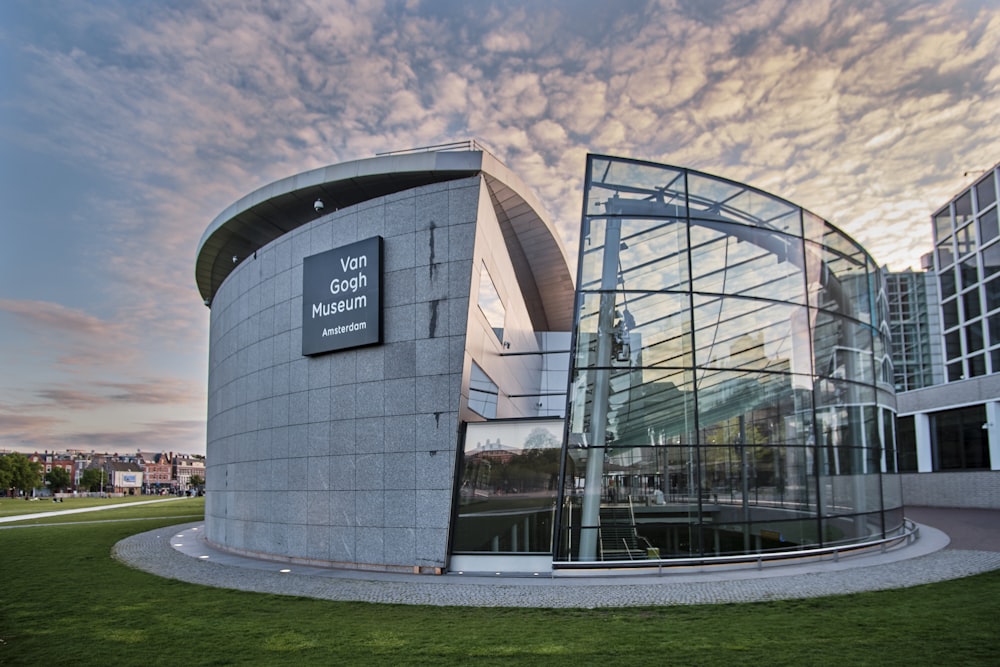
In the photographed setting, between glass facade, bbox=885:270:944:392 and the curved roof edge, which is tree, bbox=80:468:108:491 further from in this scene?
glass facade, bbox=885:270:944:392

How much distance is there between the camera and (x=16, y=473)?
102312 mm

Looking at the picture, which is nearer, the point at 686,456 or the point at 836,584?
the point at 836,584

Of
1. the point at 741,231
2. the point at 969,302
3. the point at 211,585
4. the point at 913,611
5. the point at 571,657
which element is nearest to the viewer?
the point at 571,657

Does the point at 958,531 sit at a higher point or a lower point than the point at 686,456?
lower

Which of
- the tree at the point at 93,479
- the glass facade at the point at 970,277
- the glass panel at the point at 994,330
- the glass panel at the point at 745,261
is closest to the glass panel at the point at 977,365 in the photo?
the glass facade at the point at 970,277

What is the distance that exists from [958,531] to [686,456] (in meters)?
12.9

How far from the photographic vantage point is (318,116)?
18312mm

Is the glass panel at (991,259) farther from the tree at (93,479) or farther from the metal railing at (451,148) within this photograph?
the tree at (93,479)

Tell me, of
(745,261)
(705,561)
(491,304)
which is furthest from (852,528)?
(491,304)

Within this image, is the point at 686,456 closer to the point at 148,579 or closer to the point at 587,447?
the point at 587,447

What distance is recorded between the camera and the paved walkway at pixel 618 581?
11.6 metres

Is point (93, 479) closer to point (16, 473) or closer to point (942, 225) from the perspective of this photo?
point (16, 473)

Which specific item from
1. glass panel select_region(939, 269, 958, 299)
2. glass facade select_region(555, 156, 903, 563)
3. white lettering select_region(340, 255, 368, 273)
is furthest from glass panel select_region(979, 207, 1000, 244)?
white lettering select_region(340, 255, 368, 273)

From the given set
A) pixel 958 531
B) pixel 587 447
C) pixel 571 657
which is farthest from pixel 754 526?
pixel 958 531
